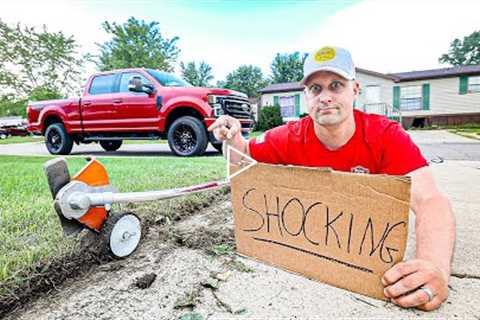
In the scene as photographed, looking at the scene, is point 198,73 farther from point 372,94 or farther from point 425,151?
point 425,151

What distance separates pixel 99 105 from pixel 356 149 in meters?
5.58

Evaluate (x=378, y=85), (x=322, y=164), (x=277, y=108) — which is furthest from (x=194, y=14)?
(x=378, y=85)

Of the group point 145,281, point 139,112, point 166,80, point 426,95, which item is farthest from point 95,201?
point 426,95

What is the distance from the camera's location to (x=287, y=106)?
66.2 ft

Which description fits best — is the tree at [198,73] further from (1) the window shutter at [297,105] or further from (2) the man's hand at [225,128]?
(2) the man's hand at [225,128]

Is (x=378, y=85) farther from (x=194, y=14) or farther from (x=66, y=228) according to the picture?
(x=66, y=228)

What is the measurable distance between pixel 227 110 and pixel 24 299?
4246 mm

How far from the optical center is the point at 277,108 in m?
17.5

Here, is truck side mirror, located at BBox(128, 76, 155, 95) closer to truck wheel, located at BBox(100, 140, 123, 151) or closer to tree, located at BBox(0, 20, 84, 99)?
truck wheel, located at BBox(100, 140, 123, 151)

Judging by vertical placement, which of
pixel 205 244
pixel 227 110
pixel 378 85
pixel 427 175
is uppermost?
pixel 378 85

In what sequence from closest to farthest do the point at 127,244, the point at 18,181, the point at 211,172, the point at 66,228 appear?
the point at 66,228
the point at 127,244
the point at 18,181
the point at 211,172

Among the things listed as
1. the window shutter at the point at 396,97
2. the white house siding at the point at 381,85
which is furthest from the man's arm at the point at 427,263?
the window shutter at the point at 396,97

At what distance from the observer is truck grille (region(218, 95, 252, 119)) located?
4969mm

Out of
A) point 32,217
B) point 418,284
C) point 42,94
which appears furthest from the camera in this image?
point 42,94
